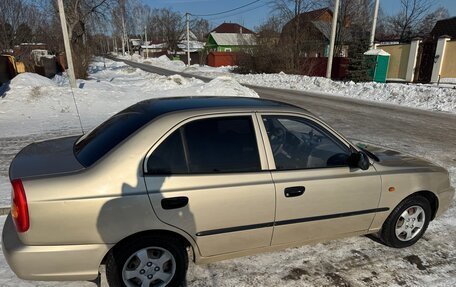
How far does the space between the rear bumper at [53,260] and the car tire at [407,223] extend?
9.18 feet

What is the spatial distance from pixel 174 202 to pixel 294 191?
105 centimetres

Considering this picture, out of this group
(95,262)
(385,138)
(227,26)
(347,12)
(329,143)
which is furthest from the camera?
(227,26)

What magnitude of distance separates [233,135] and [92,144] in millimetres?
1225

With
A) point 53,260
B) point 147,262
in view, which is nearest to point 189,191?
point 147,262

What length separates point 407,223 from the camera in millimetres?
→ 3568

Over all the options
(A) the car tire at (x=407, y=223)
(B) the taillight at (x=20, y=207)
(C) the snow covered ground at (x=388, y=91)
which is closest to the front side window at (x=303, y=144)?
(A) the car tire at (x=407, y=223)

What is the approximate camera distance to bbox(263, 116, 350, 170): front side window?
302cm

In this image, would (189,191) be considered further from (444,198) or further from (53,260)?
(444,198)

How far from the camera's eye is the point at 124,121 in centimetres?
296

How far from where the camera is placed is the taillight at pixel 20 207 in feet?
7.50

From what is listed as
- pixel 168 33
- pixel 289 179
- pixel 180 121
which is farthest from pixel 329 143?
pixel 168 33

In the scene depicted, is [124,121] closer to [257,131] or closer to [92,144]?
[92,144]

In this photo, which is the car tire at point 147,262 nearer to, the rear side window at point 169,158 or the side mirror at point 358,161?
the rear side window at point 169,158

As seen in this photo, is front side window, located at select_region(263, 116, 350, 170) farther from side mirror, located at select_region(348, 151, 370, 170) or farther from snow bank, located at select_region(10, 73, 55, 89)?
snow bank, located at select_region(10, 73, 55, 89)
